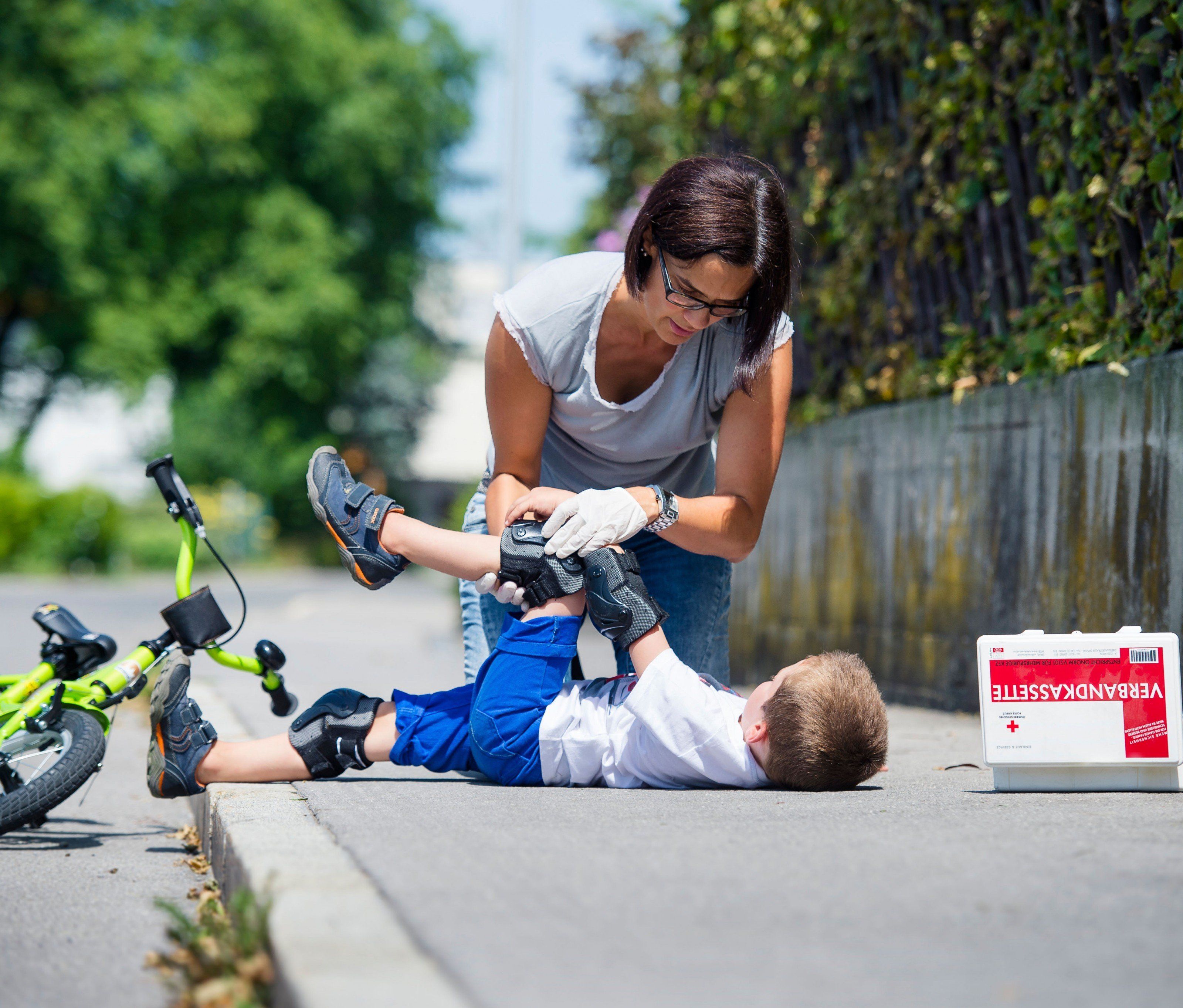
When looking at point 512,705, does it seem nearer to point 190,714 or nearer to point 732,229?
point 190,714

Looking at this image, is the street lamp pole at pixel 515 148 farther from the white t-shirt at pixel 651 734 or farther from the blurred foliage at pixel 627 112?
the white t-shirt at pixel 651 734

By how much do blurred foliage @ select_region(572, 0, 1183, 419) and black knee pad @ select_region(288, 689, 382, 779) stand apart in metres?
1.97

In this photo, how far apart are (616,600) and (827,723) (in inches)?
24.6

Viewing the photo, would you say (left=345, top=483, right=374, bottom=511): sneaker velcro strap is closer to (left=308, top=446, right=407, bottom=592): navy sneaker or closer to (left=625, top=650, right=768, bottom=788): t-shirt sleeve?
(left=308, top=446, right=407, bottom=592): navy sneaker

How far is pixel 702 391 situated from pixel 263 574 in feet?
90.6

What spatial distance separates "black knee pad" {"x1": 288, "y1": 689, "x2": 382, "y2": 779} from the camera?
363 cm

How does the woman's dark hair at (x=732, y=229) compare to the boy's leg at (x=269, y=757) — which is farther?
the boy's leg at (x=269, y=757)

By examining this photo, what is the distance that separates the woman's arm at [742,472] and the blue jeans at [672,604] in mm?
224

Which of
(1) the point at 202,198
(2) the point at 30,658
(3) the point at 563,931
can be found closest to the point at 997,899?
(3) the point at 563,931

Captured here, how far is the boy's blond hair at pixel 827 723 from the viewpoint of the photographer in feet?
10.9

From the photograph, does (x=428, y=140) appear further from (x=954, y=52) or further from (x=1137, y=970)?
(x=1137, y=970)

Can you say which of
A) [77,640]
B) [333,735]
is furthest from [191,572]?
[333,735]

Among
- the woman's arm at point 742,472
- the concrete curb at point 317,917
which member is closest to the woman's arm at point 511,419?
the woman's arm at point 742,472

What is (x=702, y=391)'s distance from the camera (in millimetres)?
3828
